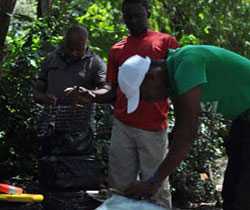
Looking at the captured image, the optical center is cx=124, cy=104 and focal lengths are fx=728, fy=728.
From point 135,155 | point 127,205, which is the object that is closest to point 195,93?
point 127,205

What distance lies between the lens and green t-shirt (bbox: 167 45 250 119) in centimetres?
368

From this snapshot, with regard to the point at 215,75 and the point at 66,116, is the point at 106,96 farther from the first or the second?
the point at 215,75

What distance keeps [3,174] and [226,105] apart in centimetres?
404

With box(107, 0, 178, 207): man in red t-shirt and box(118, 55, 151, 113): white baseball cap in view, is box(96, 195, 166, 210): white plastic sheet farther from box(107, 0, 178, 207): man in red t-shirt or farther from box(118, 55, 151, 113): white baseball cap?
box(107, 0, 178, 207): man in red t-shirt

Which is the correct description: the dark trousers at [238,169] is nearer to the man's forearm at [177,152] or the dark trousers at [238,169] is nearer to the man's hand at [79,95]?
the man's forearm at [177,152]

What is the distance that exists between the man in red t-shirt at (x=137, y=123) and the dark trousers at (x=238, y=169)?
1.10m

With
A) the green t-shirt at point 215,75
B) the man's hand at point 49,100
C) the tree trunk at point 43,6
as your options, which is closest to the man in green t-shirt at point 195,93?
the green t-shirt at point 215,75

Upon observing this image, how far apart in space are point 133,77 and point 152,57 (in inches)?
65.6

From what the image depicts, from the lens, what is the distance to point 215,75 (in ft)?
12.8

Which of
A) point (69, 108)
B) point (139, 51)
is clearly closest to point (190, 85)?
point (139, 51)

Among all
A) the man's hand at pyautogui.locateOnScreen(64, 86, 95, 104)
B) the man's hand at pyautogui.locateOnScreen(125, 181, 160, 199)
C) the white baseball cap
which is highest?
the white baseball cap

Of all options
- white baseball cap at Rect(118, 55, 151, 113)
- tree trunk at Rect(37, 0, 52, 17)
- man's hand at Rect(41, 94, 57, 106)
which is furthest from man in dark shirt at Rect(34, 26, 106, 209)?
tree trunk at Rect(37, 0, 52, 17)

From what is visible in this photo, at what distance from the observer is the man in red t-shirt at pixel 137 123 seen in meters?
5.29

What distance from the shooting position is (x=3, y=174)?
298 inches
